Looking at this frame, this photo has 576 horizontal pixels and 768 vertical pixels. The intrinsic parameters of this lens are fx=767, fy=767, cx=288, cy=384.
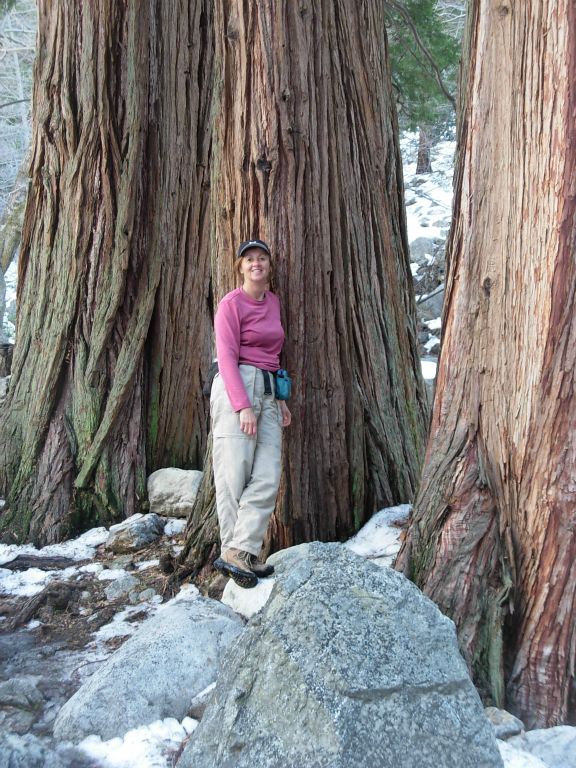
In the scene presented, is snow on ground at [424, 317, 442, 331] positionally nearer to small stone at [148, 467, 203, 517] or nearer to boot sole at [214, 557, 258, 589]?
small stone at [148, 467, 203, 517]

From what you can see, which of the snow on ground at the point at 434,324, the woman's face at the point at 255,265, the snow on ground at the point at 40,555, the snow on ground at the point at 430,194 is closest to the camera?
the woman's face at the point at 255,265

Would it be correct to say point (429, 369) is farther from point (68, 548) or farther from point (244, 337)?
point (244, 337)

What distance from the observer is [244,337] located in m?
4.01

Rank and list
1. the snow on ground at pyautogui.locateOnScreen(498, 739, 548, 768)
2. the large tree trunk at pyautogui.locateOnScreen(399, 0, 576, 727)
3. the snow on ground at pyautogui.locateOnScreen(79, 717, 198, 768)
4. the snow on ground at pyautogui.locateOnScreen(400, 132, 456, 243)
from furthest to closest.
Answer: the snow on ground at pyautogui.locateOnScreen(400, 132, 456, 243), the large tree trunk at pyautogui.locateOnScreen(399, 0, 576, 727), the snow on ground at pyautogui.locateOnScreen(79, 717, 198, 768), the snow on ground at pyautogui.locateOnScreen(498, 739, 548, 768)

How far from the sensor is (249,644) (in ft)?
7.62

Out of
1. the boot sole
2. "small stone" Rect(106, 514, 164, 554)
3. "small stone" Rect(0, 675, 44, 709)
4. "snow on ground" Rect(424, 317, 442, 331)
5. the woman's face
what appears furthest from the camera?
"snow on ground" Rect(424, 317, 442, 331)

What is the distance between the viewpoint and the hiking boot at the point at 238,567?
3754mm

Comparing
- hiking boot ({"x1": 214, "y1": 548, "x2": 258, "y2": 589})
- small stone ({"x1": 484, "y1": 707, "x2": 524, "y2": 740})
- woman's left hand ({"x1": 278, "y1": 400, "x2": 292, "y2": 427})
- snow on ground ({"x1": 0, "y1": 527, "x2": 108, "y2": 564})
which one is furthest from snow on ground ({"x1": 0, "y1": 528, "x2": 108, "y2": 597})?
small stone ({"x1": 484, "y1": 707, "x2": 524, "y2": 740})

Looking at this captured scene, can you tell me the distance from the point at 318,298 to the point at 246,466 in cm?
110

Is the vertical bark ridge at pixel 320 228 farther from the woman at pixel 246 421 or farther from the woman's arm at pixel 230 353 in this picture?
the woman's arm at pixel 230 353

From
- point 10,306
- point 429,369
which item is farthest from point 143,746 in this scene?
point 10,306

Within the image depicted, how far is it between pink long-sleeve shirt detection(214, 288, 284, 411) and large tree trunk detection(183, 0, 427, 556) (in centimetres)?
20

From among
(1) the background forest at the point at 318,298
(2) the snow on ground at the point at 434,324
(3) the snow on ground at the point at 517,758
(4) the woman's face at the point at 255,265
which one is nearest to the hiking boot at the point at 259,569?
(1) the background forest at the point at 318,298

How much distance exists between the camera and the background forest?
2.92 meters
